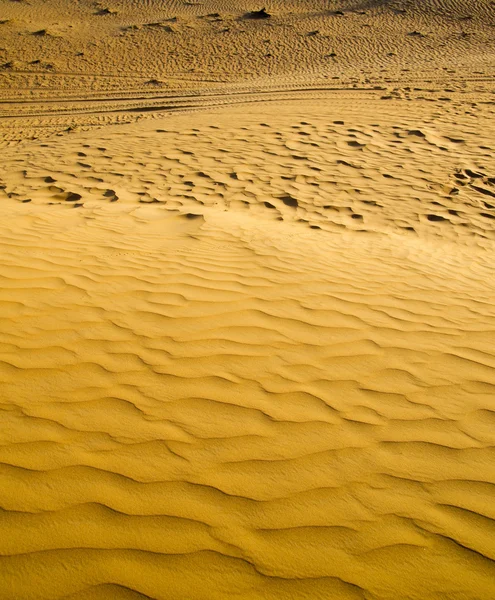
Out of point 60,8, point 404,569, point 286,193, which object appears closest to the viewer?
point 404,569

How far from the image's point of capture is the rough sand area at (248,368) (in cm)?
180

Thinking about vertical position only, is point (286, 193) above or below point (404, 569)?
above

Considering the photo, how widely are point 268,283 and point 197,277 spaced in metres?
0.53

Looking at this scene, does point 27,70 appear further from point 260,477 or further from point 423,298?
point 260,477

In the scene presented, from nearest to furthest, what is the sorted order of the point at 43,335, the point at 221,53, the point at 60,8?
the point at 43,335, the point at 221,53, the point at 60,8

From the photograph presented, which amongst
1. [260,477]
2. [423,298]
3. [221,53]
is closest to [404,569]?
[260,477]

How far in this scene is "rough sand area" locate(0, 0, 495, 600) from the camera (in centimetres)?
180

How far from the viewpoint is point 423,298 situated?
3.96 m

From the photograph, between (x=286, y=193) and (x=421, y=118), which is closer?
(x=286, y=193)

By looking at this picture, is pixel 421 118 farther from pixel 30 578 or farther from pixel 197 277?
pixel 30 578

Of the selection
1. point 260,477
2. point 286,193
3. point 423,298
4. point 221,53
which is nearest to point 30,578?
point 260,477

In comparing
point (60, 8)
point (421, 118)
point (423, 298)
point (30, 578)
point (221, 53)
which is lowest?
point (30, 578)

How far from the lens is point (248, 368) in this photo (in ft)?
9.28

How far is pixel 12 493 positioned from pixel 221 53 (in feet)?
61.9
